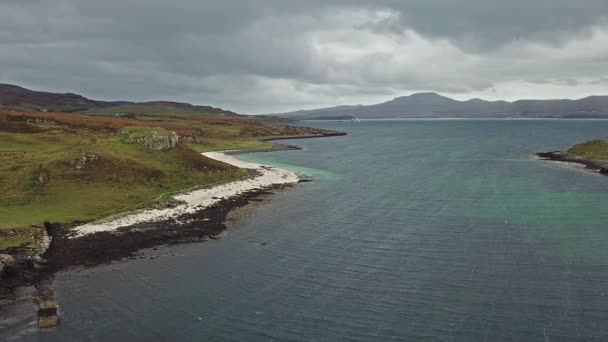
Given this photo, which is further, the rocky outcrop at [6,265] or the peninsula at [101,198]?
the peninsula at [101,198]

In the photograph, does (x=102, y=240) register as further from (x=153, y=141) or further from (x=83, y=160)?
(x=153, y=141)

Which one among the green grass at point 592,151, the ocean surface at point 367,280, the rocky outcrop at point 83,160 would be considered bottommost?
the ocean surface at point 367,280

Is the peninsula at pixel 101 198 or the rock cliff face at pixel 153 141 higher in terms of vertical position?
the rock cliff face at pixel 153 141

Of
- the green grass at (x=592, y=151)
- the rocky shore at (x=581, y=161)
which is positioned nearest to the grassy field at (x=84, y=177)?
the rocky shore at (x=581, y=161)

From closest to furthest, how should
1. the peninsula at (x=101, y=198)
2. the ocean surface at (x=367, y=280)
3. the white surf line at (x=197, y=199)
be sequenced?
the ocean surface at (x=367, y=280) < the peninsula at (x=101, y=198) < the white surf line at (x=197, y=199)

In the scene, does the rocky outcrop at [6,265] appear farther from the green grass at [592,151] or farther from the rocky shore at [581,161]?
the green grass at [592,151]

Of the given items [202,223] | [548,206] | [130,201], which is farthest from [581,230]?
[130,201]


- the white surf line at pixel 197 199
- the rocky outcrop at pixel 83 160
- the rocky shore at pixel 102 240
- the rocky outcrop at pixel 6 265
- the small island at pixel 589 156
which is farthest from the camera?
the small island at pixel 589 156

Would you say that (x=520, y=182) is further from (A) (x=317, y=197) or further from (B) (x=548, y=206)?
(A) (x=317, y=197)
